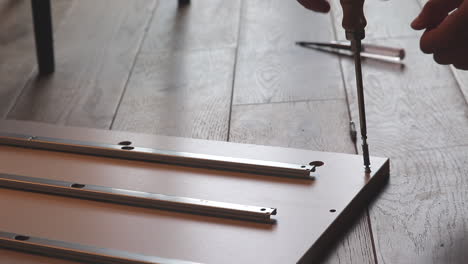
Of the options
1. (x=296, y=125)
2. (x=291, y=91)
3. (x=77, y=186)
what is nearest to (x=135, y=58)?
(x=291, y=91)

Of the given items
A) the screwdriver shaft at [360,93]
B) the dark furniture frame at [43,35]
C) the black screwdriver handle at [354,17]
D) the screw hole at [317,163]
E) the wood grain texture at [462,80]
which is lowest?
the screw hole at [317,163]

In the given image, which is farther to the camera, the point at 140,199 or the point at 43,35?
the point at 43,35

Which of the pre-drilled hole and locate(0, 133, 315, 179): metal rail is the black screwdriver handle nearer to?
locate(0, 133, 315, 179): metal rail

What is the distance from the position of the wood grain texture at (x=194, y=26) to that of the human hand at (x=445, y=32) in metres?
0.82

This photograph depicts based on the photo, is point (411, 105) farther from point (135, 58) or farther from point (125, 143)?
point (135, 58)

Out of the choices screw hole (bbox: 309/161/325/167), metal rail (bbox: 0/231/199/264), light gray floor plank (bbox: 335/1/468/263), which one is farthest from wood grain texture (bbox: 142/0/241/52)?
metal rail (bbox: 0/231/199/264)

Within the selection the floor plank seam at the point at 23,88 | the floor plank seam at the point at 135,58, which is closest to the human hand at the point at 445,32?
the floor plank seam at the point at 135,58

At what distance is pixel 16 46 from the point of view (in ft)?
6.84

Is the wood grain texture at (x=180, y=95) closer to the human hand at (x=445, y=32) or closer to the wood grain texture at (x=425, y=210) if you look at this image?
the wood grain texture at (x=425, y=210)

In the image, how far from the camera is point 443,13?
125 cm

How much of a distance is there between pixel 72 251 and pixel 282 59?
2.93ft

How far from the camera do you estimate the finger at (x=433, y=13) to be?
1.25m

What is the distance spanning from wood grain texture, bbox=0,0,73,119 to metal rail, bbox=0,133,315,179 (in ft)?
0.85

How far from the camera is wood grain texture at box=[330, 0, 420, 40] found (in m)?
1.98
